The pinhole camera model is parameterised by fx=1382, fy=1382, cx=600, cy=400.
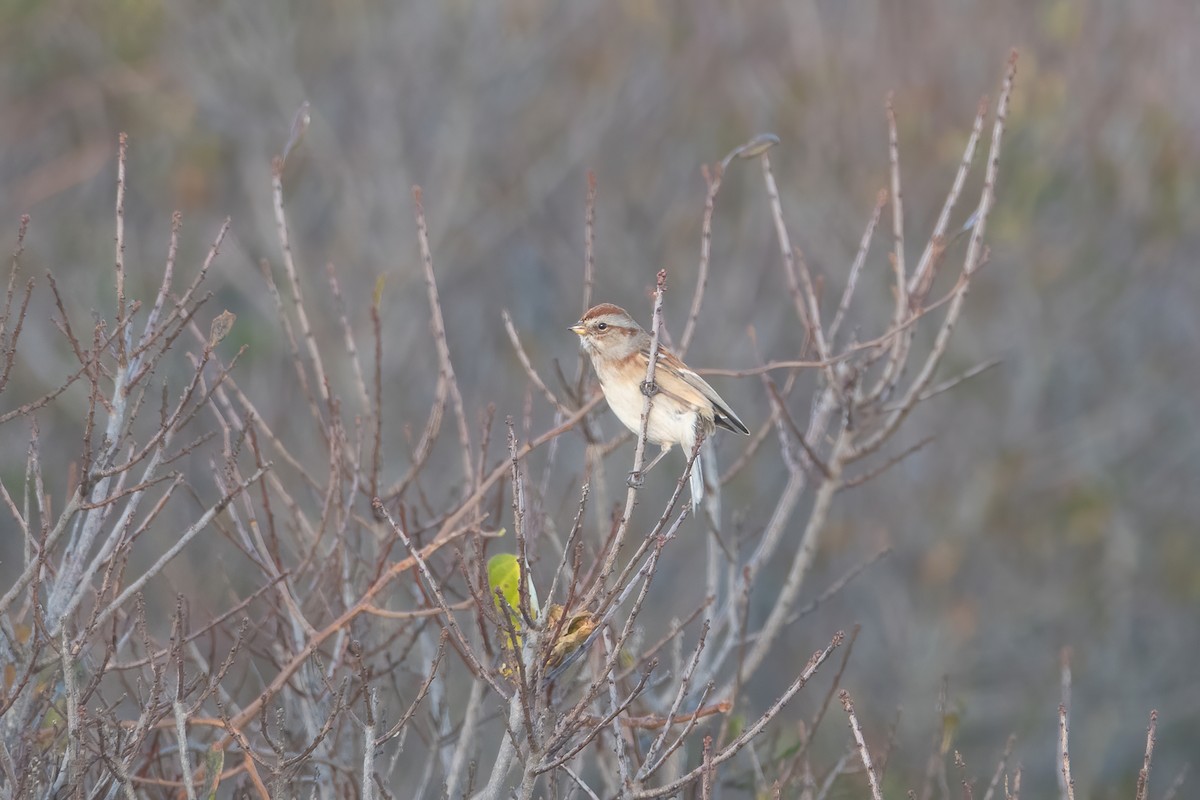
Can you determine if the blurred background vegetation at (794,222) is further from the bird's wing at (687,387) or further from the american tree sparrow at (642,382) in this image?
the bird's wing at (687,387)

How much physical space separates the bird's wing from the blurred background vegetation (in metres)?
8.05

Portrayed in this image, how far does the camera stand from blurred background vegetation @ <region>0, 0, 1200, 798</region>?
1422cm

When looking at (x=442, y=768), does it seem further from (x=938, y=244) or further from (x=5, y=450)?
(x=5, y=450)

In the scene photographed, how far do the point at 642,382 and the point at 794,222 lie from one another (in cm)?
976

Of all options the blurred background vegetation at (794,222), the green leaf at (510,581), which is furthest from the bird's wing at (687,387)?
the blurred background vegetation at (794,222)

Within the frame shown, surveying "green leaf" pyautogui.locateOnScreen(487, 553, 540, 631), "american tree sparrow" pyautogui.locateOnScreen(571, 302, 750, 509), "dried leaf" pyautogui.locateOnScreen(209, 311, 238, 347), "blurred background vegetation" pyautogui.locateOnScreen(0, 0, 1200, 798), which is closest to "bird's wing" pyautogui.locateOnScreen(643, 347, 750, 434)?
"american tree sparrow" pyautogui.locateOnScreen(571, 302, 750, 509)

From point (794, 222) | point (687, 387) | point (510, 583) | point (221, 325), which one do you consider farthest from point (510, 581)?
point (794, 222)

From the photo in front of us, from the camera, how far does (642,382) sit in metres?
4.91

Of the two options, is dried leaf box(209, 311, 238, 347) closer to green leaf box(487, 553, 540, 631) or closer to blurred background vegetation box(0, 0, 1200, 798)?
green leaf box(487, 553, 540, 631)

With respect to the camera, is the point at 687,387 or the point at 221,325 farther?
the point at 687,387

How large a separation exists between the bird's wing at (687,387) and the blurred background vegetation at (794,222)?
317 inches

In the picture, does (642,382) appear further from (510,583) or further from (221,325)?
(221,325)

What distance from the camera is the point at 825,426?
17.3ft

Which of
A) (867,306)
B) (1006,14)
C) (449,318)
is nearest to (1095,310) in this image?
(867,306)
